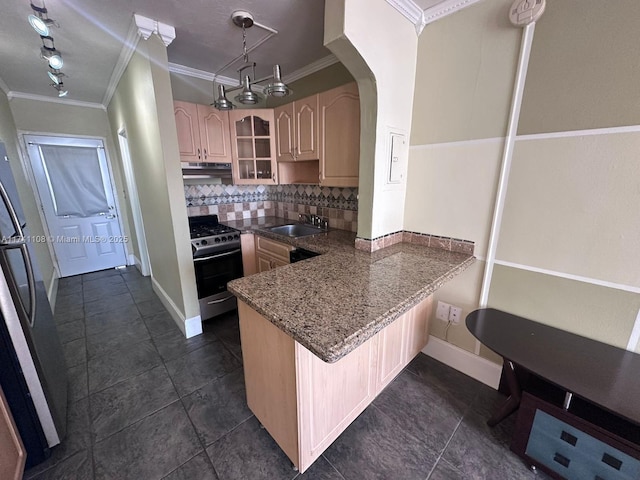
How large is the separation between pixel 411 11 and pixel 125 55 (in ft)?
7.61

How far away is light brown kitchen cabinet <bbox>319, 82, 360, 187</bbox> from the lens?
6.31 ft

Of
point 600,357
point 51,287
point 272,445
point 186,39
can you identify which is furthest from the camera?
point 51,287

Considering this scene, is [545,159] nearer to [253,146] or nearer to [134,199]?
[253,146]

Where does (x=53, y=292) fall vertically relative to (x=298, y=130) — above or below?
below

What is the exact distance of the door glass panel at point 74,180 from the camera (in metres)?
3.44

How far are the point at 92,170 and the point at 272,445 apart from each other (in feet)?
14.5

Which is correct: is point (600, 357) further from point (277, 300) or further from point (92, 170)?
point (92, 170)

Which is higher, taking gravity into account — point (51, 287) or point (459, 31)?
point (459, 31)

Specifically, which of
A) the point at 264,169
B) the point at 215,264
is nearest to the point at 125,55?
the point at 264,169

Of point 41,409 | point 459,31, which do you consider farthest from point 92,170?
point 459,31

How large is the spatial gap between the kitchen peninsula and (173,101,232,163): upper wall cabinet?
5.72 ft

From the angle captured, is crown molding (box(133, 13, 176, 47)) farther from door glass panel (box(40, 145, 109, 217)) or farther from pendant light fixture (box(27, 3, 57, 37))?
door glass panel (box(40, 145, 109, 217))

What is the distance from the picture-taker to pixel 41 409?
50.0 inches

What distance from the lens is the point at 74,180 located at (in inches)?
142
